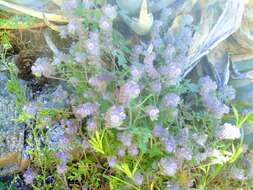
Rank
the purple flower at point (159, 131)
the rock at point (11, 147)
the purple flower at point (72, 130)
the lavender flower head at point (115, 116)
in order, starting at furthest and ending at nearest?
the rock at point (11, 147)
the purple flower at point (72, 130)
the purple flower at point (159, 131)
the lavender flower head at point (115, 116)

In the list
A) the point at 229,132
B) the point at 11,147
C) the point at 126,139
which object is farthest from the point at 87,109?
the point at 11,147

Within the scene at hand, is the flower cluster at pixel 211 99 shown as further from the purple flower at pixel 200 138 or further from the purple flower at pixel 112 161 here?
the purple flower at pixel 112 161

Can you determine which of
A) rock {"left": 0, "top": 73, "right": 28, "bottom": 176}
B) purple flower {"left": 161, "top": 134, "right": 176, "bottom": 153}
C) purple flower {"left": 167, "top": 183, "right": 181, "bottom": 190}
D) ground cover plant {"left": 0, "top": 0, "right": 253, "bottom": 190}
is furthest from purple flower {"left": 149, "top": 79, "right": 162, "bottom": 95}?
rock {"left": 0, "top": 73, "right": 28, "bottom": 176}

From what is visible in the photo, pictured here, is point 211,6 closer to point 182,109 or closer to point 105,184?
point 182,109

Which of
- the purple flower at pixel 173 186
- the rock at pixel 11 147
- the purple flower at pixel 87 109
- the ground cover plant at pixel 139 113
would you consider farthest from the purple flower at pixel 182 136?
the rock at pixel 11 147

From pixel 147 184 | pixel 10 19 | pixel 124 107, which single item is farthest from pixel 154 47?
pixel 10 19

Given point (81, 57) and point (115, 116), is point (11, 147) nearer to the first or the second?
point (81, 57)

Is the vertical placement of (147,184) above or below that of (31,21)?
below

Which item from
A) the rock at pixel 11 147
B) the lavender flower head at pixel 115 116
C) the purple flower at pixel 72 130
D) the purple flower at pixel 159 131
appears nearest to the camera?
the lavender flower head at pixel 115 116

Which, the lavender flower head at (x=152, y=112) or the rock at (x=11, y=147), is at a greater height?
the lavender flower head at (x=152, y=112)
